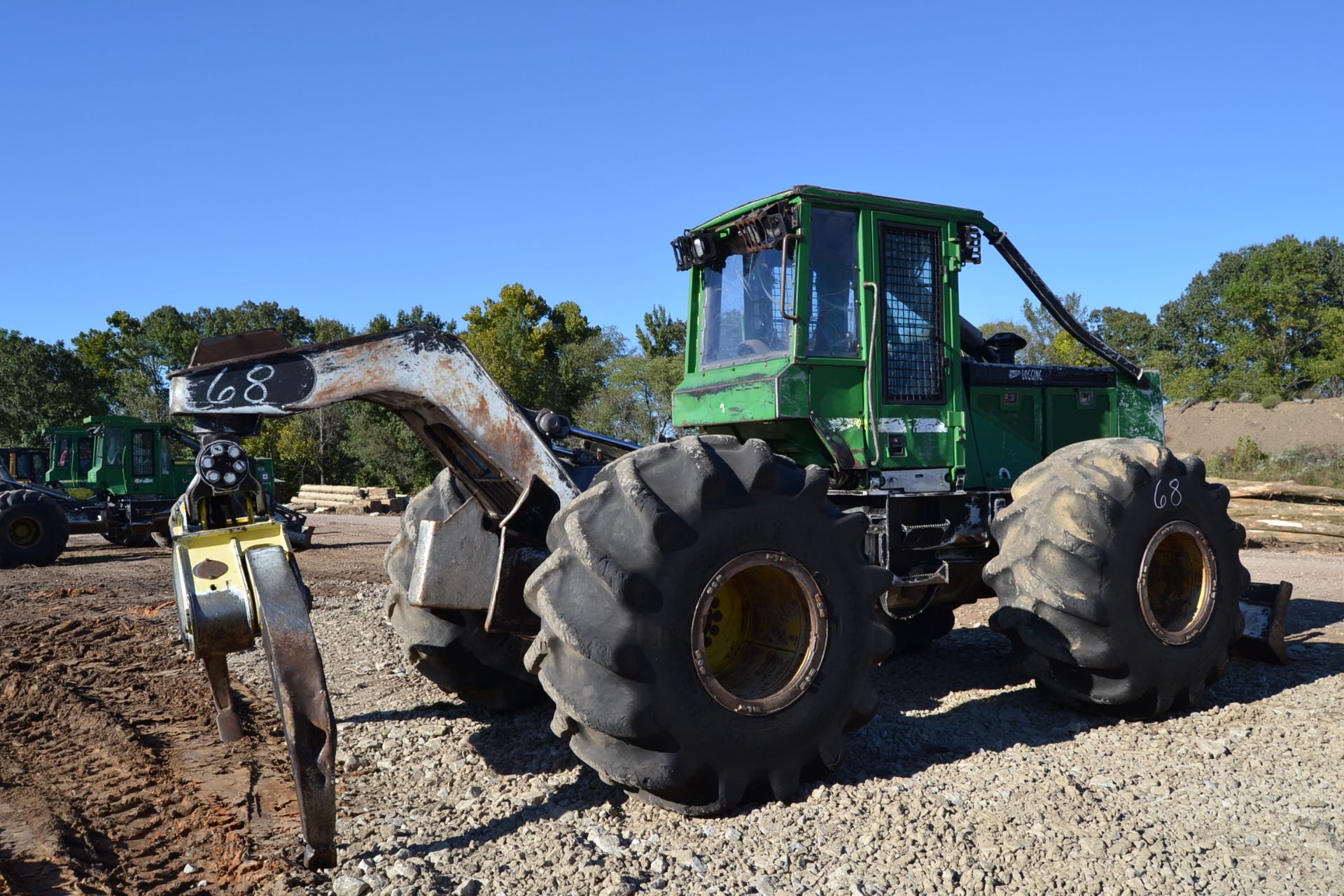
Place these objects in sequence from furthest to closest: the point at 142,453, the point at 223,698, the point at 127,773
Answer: the point at 142,453 < the point at 127,773 < the point at 223,698

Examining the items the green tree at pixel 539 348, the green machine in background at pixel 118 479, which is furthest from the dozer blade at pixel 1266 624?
the green tree at pixel 539 348

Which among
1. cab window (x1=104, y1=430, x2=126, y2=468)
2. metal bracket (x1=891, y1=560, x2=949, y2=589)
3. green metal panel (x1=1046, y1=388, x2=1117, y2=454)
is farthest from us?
cab window (x1=104, y1=430, x2=126, y2=468)

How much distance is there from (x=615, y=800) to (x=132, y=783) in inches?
94.4

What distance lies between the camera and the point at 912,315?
19.9ft

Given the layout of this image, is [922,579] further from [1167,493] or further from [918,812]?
[918,812]

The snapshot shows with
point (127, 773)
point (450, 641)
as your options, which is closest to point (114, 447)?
point (127, 773)

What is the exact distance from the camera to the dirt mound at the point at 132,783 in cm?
363

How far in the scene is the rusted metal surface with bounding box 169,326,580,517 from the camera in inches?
148

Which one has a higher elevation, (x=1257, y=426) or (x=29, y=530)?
(x=1257, y=426)

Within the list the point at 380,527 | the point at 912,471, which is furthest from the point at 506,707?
the point at 380,527

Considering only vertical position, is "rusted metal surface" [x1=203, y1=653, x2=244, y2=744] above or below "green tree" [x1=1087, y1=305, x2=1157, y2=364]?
below

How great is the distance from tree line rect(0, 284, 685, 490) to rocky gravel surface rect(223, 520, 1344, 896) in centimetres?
2959

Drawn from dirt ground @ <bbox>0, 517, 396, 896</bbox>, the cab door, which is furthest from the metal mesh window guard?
dirt ground @ <bbox>0, 517, 396, 896</bbox>

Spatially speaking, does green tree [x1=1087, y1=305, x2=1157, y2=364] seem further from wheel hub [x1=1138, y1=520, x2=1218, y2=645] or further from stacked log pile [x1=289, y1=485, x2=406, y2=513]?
wheel hub [x1=1138, y1=520, x2=1218, y2=645]
